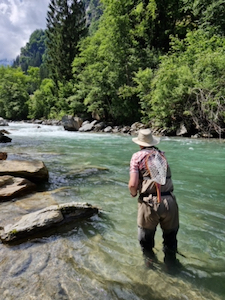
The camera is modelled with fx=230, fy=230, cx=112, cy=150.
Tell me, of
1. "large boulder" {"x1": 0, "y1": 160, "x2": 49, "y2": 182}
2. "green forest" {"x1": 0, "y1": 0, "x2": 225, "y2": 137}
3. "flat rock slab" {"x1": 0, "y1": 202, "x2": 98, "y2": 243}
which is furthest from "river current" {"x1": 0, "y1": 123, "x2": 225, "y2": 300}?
"green forest" {"x1": 0, "y1": 0, "x2": 225, "y2": 137}

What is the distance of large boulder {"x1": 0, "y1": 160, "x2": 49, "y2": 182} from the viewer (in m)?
6.21

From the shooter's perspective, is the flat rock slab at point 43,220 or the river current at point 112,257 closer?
the river current at point 112,257

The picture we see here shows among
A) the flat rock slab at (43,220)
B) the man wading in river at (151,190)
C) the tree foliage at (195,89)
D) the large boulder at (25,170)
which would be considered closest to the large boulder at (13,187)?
the large boulder at (25,170)

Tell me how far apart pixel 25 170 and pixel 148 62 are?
2332cm

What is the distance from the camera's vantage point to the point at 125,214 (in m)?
4.57

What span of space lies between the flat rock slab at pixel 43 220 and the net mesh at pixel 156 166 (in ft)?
6.51

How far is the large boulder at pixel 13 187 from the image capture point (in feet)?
16.8

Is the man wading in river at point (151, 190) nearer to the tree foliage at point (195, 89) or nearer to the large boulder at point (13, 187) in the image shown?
the large boulder at point (13, 187)

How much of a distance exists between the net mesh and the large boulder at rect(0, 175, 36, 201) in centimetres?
369

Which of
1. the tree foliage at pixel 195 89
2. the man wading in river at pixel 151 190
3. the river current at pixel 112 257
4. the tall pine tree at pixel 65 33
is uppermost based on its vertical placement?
the tall pine tree at pixel 65 33

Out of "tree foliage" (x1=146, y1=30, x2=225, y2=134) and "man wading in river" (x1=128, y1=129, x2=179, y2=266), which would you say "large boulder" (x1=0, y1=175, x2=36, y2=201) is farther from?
"tree foliage" (x1=146, y1=30, x2=225, y2=134)

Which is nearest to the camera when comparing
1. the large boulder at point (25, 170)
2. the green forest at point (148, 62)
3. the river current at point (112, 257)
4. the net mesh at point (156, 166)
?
the river current at point (112, 257)

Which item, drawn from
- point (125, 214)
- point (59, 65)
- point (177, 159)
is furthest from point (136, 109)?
point (125, 214)

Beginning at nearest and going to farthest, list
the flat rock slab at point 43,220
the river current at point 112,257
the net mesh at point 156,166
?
the river current at point 112,257, the net mesh at point 156,166, the flat rock slab at point 43,220
